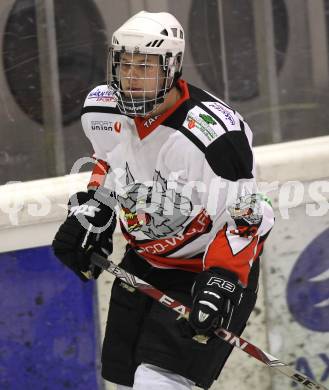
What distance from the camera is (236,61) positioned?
13.2ft

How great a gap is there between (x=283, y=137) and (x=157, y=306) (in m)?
1.37

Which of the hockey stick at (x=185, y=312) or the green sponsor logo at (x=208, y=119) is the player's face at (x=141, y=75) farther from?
the hockey stick at (x=185, y=312)

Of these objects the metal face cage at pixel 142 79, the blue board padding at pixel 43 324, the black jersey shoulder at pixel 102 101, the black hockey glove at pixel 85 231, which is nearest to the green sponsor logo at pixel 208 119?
the metal face cage at pixel 142 79

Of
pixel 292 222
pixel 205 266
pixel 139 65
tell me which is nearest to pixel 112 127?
pixel 139 65

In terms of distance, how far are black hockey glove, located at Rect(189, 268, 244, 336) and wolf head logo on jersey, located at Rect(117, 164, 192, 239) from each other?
22 cm

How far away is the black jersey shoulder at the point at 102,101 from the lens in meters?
3.00

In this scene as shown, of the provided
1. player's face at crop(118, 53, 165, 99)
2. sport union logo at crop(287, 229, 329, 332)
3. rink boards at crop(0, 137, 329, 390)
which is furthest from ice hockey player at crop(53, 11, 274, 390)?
sport union logo at crop(287, 229, 329, 332)

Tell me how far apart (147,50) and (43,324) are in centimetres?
132

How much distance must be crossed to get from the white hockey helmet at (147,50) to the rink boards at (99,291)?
0.90 metres

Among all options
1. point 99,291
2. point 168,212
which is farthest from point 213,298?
point 99,291

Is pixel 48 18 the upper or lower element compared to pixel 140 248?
upper

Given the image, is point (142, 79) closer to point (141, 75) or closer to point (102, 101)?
point (141, 75)

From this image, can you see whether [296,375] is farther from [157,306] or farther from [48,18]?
[48,18]

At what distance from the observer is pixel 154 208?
114 inches
